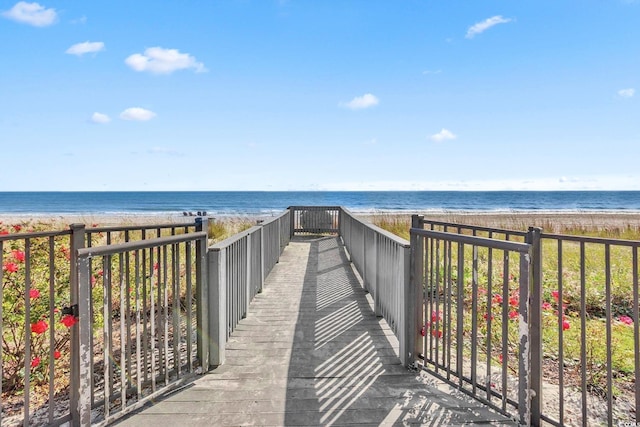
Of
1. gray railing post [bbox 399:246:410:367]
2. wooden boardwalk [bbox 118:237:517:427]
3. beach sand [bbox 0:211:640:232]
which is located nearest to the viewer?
wooden boardwalk [bbox 118:237:517:427]

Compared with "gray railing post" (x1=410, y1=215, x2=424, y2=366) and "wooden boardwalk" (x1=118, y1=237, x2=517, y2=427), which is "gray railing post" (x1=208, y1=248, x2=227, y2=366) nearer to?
"wooden boardwalk" (x1=118, y1=237, x2=517, y2=427)

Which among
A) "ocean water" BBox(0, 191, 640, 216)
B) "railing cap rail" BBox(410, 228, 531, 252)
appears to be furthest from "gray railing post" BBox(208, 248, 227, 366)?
"ocean water" BBox(0, 191, 640, 216)

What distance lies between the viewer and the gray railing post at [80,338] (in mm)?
2064

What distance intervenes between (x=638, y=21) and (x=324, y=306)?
47.4 ft

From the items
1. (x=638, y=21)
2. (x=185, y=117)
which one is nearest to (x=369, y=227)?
(x=638, y=21)

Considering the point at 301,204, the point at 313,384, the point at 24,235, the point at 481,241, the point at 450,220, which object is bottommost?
the point at 313,384

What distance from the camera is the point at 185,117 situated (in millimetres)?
24641

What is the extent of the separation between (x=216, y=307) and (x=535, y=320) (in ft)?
8.21

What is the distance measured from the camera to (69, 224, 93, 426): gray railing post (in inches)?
81.3

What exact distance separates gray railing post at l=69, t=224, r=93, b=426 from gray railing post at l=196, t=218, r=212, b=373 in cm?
89

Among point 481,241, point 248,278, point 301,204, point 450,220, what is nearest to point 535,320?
point 481,241

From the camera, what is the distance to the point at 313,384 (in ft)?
9.18

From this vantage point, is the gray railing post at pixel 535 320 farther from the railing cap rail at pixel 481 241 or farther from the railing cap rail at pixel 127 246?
the railing cap rail at pixel 127 246

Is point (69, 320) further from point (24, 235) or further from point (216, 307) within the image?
point (216, 307)
